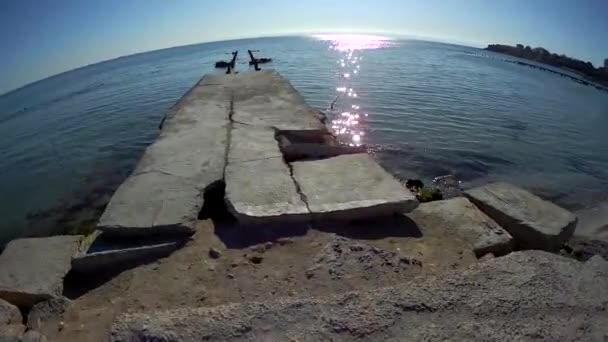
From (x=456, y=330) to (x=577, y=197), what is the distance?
5445mm

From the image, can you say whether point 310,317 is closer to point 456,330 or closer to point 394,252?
point 456,330

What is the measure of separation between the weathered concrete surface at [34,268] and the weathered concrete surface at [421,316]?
3.60 feet

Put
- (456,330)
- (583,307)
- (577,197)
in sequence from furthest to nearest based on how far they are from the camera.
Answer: (577,197), (583,307), (456,330)

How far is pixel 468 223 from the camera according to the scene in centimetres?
313

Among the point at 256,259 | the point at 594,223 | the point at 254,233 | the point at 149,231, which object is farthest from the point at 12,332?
the point at 594,223

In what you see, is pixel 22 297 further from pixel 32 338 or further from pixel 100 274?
pixel 32 338

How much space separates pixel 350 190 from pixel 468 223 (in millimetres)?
997

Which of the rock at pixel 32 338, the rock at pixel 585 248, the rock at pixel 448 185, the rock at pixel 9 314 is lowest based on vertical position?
the rock at pixel 585 248

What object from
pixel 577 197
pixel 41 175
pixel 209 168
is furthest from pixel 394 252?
pixel 41 175

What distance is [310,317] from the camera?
6.22 feet

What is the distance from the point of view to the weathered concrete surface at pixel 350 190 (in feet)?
9.97

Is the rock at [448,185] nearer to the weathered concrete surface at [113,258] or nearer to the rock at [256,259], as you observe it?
the rock at [256,259]

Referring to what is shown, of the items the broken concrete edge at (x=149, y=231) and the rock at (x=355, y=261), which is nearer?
the rock at (x=355, y=261)

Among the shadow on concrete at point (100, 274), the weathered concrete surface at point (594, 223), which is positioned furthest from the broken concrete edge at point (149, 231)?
the weathered concrete surface at point (594, 223)
